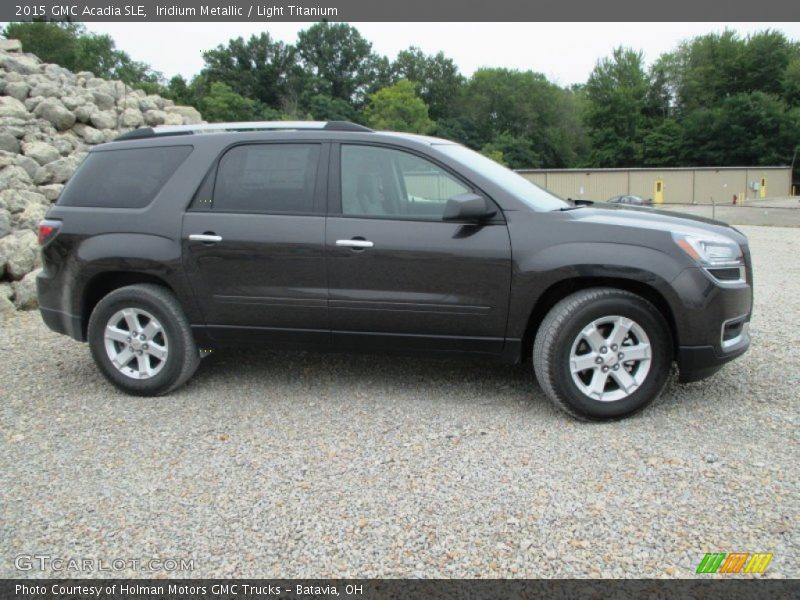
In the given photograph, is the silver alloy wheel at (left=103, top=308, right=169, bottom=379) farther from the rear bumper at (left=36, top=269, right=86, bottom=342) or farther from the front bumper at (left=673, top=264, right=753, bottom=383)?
the front bumper at (left=673, top=264, right=753, bottom=383)

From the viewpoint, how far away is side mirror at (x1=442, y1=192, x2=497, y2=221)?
13.1ft

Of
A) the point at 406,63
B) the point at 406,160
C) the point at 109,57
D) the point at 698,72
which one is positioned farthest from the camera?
the point at 406,63

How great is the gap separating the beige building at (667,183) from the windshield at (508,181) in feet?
145

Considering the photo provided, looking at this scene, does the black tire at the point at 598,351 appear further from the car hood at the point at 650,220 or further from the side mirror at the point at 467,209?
the side mirror at the point at 467,209

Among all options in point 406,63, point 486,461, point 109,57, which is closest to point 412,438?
point 486,461

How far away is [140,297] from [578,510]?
10.5 feet

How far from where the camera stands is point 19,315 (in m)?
7.58

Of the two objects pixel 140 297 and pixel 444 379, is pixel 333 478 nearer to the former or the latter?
pixel 444 379

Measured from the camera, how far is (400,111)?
72.2m

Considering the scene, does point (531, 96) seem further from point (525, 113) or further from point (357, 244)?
point (357, 244)

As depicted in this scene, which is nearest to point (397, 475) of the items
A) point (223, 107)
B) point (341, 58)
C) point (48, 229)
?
point (48, 229)

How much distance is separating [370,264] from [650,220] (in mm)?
1798

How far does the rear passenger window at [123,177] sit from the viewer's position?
15.4 ft

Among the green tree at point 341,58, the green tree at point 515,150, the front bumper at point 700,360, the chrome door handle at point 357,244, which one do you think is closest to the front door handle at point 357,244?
the chrome door handle at point 357,244
